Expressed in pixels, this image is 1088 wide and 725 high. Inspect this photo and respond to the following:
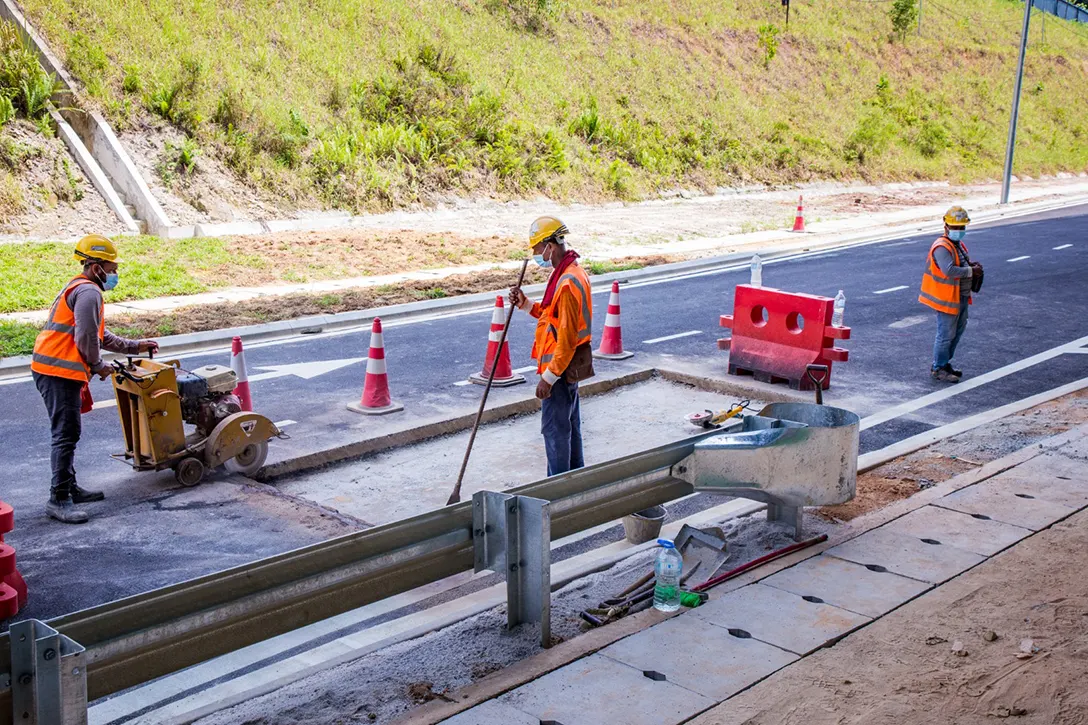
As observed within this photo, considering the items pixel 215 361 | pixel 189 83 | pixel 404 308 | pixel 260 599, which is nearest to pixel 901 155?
pixel 189 83

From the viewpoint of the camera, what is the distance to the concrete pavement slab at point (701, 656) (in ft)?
15.6

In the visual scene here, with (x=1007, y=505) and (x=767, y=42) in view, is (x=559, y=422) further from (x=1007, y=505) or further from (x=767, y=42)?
(x=767, y=42)

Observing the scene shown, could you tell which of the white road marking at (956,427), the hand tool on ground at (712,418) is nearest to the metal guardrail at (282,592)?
the white road marking at (956,427)

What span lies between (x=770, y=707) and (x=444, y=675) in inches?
57.4

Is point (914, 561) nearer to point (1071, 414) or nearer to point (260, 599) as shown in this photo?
point (260, 599)

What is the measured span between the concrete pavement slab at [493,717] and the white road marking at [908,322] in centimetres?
1127

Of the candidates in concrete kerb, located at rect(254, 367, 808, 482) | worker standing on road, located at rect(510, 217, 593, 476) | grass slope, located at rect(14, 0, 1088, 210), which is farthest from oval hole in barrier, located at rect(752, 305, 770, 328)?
grass slope, located at rect(14, 0, 1088, 210)

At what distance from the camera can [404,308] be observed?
14805mm

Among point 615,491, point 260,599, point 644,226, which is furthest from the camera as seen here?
point 644,226

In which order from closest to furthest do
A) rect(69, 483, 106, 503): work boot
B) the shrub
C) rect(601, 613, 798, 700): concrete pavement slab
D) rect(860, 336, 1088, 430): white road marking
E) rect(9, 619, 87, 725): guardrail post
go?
rect(9, 619, 87, 725): guardrail post
rect(601, 613, 798, 700): concrete pavement slab
rect(69, 483, 106, 503): work boot
rect(860, 336, 1088, 430): white road marking
the shrub

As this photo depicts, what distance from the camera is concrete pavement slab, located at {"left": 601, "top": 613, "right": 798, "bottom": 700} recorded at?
4.76 metres

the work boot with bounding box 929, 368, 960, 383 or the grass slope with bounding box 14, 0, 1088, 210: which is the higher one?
the grass slope with bounding box 14, 0, 1088, 210

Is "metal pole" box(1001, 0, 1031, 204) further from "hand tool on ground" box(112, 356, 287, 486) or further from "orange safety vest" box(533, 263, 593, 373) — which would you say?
"hand tool on ground" box(112, 356, 287, 486)

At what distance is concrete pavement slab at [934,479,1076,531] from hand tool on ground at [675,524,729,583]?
1.84 meters
